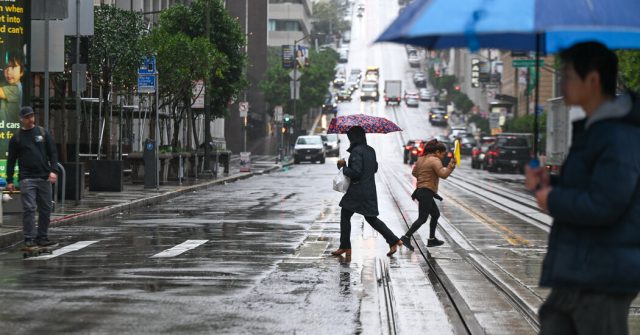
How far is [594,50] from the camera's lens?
4918 mm

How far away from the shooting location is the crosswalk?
15163mm

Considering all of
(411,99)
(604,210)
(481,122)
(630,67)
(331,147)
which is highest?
(411,99)

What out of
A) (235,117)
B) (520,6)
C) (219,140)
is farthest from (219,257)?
(235,117)

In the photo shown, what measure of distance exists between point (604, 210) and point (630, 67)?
35036 millimetres

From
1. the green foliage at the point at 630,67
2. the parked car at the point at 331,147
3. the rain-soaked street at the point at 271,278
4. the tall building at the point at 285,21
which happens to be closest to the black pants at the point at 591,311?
the rain-soaked street at the point at 271,278

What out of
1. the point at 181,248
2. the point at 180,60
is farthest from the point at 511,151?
the point at 181,248

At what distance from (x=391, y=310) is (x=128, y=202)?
55.1ft

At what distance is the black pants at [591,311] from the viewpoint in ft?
15.7

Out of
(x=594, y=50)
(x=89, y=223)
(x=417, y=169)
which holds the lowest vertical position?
(x=89, y=223)

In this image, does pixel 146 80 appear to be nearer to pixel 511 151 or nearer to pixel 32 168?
pixel 32 168

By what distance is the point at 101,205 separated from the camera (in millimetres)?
25016

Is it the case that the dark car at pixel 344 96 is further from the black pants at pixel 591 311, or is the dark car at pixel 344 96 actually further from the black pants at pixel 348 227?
the black pants at pixel 591 311

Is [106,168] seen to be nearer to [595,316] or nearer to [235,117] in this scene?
[595,316]

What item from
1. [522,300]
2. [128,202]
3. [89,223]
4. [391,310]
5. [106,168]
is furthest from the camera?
[106,168]
